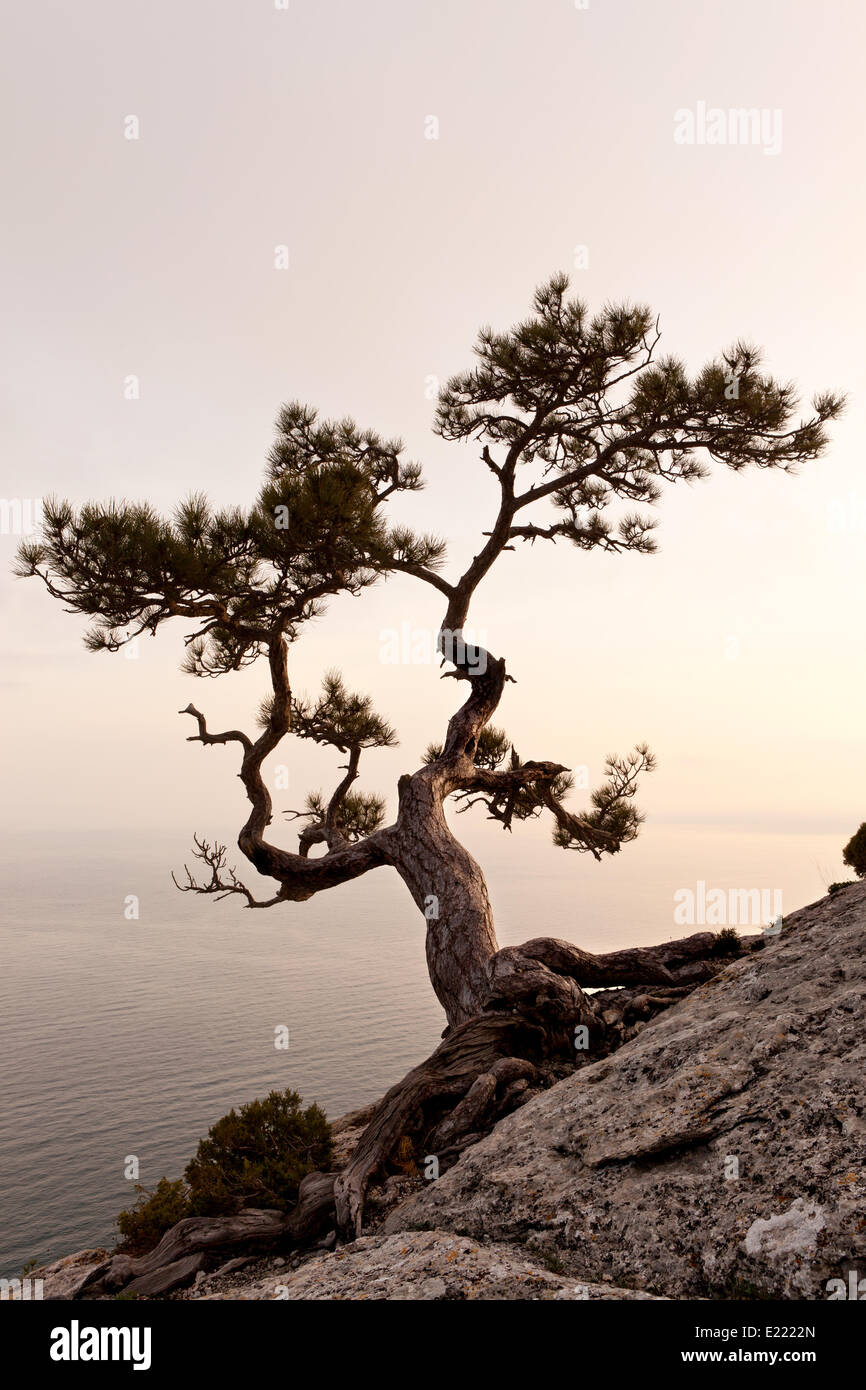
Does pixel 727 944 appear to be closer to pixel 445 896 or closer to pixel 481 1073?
pixel 445 896

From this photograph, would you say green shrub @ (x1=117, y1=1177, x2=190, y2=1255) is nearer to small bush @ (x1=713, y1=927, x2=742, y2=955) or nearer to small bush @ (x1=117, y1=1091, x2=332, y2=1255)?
small bush @ (x1=117, y1=1091, x2=332, y2=1255)

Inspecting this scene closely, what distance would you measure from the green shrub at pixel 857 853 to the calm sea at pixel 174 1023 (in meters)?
0.53

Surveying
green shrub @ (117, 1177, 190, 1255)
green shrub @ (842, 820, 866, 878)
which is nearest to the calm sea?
green shrub @ (842, 820, 866, 878)

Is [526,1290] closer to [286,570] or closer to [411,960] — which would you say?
[286,570]

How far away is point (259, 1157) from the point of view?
27.1 feet

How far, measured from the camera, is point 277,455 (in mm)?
12156

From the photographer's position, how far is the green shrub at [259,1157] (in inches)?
295

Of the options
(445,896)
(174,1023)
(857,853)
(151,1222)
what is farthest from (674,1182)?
(174,1023)

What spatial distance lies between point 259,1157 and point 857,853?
9142mm

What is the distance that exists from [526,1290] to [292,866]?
7346 millimetres

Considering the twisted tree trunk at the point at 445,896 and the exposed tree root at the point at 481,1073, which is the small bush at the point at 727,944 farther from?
the twisted tree trunk at the point at 445,896

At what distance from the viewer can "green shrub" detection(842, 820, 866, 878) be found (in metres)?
11.7

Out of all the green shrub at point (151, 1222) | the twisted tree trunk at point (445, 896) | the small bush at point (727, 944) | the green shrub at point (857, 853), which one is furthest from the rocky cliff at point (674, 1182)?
the green shrub at point (857, 853)

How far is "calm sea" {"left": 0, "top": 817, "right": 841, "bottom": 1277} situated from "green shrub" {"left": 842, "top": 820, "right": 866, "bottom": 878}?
529 millimetres
